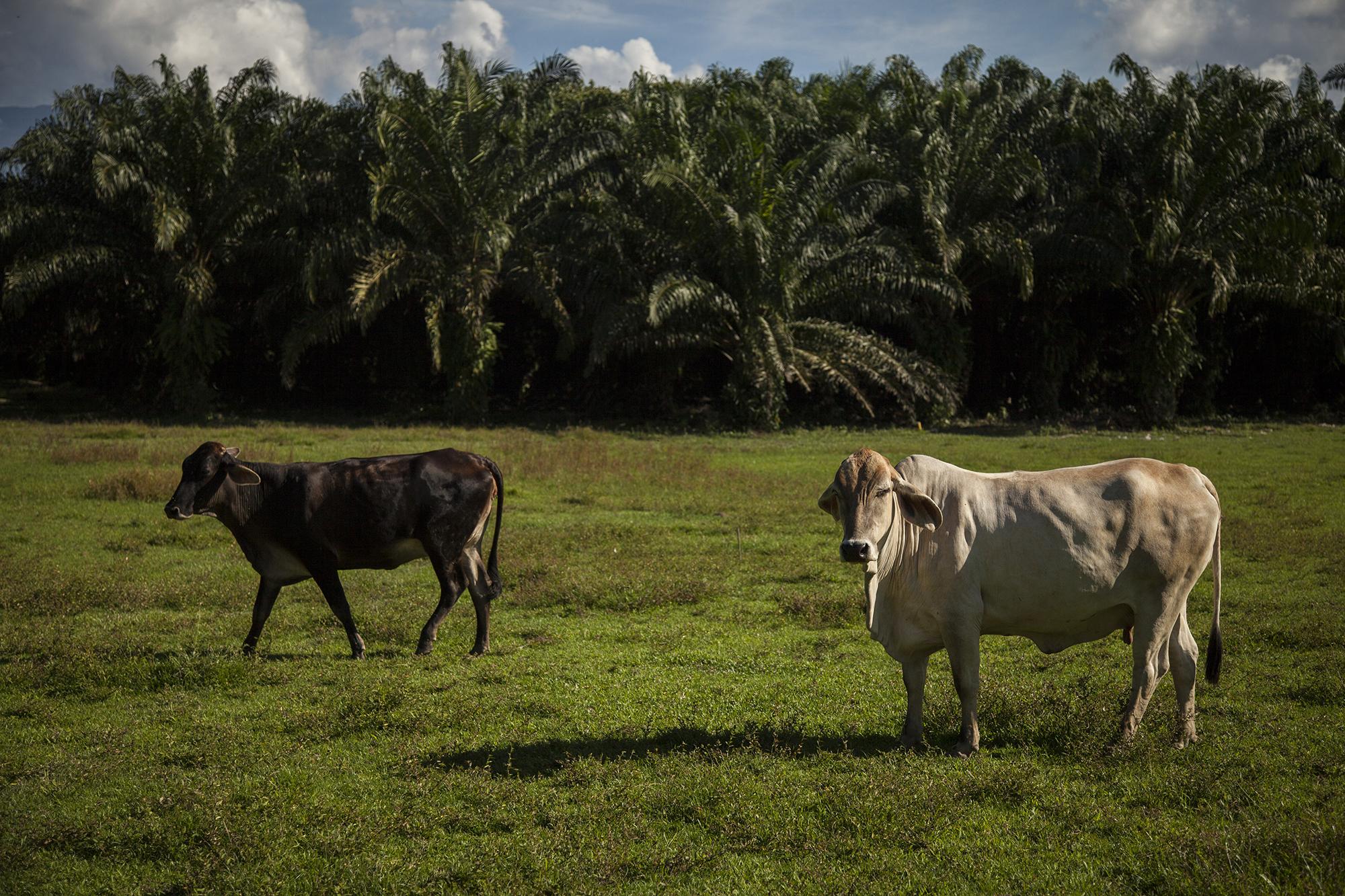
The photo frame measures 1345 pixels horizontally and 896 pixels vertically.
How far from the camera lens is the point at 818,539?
490 inches

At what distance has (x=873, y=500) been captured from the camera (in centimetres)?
564

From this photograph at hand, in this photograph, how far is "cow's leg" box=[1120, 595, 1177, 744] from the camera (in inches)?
230

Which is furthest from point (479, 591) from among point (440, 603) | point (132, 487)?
point (132, 487)

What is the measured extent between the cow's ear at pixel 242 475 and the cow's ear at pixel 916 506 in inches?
188

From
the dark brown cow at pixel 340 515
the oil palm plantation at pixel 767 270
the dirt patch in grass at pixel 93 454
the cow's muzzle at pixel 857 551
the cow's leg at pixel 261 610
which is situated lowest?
the cow's leg at pixel 261 610

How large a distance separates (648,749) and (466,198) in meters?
19.5

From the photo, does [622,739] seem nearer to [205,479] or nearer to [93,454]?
[205,479]

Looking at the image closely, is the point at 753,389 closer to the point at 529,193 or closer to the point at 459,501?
the point at 529,193

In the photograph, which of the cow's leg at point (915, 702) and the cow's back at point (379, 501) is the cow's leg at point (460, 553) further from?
the cow's leg at point (915, 702)

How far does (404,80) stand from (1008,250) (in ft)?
44.5

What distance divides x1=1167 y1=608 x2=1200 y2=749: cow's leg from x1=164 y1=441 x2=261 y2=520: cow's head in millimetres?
6132

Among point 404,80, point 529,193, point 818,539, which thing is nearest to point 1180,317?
point 529,193

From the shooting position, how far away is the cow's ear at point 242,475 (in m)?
8.09

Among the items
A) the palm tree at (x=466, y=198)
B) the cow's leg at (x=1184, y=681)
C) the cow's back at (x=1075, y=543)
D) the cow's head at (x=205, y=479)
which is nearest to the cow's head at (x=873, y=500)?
the cow's back at (x=1075, y=543)
